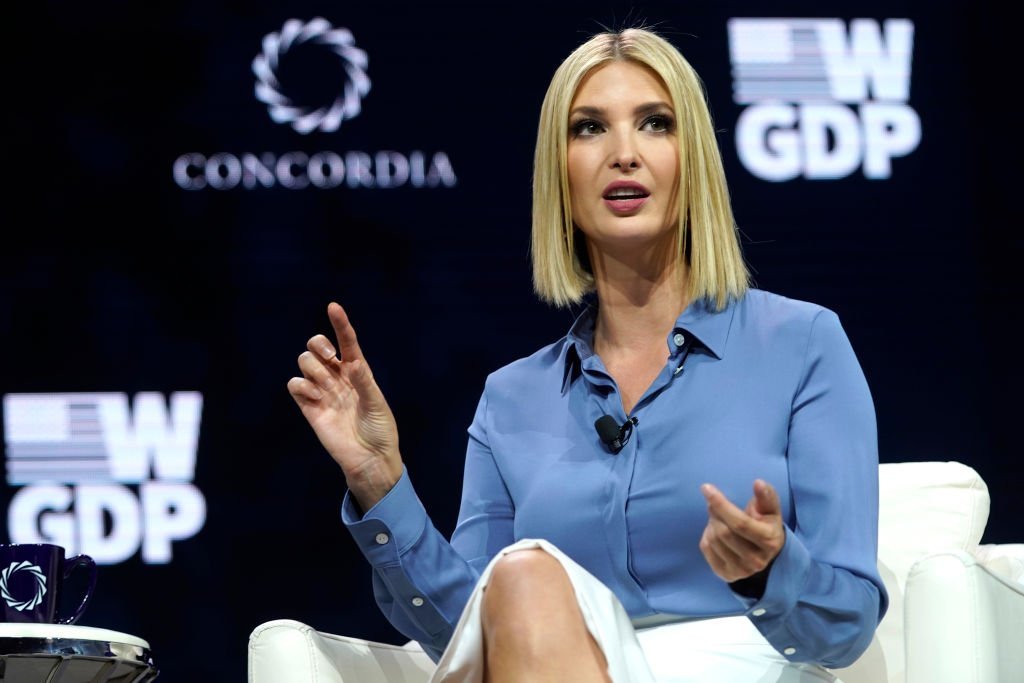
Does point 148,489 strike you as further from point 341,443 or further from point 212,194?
point 341,443

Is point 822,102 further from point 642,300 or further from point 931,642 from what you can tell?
point 931,642

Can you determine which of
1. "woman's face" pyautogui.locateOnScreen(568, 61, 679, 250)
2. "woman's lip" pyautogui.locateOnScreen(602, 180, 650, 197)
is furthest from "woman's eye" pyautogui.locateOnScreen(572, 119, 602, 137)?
"woman's lip" pyautogui.locateOnScreen(602, 180, 650, 197)

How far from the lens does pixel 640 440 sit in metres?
2.03

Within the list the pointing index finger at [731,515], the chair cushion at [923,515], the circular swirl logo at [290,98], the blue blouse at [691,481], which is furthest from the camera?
the circular swirl logo at [290,98]

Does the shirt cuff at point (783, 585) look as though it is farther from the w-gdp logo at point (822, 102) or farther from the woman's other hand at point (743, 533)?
the w-gdp logo at point (822, 102)

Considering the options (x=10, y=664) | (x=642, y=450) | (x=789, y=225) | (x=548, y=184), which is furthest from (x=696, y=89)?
(x=789, y=225)

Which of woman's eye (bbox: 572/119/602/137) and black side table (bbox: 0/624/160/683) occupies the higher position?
woman's eye (bbox: 572/119/602/137)

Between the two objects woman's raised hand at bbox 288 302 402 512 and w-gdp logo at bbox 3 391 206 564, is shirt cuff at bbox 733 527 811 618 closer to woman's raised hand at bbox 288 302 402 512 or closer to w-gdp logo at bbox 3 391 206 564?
woman's raised hand at bbox 288 302 402 512

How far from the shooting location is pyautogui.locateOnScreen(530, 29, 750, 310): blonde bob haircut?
2094 millimetres

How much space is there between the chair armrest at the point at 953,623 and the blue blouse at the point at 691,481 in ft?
0.27

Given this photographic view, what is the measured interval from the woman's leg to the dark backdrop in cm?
205

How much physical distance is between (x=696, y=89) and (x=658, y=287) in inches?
11.9

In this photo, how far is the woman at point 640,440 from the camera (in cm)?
174

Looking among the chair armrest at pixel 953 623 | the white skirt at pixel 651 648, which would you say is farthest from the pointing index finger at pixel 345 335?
the chair armrest at pixel 953 623
